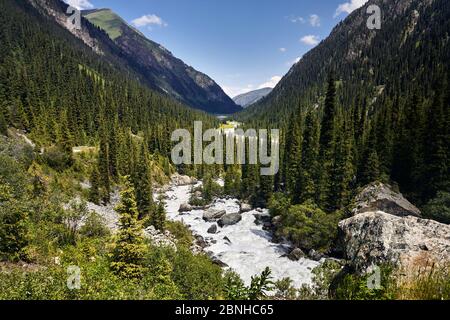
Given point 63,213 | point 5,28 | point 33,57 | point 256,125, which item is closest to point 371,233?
point 63,213

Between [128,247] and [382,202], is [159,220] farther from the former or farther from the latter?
[382,202]

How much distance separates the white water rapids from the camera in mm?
33644

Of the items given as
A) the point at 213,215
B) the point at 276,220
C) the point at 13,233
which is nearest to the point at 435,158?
the point at 276,220

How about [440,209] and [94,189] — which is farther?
[94,189]

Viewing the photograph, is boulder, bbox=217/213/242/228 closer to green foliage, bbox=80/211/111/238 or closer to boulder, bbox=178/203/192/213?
boulder, bbox=178/203/192/213

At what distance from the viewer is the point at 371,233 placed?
15891 mm

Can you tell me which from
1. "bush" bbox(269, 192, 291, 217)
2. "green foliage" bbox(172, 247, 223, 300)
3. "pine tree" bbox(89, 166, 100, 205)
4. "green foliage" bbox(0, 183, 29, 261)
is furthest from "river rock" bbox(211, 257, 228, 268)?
"pine tree" bbox(89, 166, 100, 205)

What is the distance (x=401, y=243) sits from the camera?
13289mm

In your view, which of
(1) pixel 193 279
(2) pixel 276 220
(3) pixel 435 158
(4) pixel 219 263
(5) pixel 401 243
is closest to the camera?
(5) pixel 401 243

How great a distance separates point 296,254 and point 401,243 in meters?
26.2

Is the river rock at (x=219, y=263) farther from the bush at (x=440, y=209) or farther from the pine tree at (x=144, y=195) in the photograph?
the bush at (x=440, y=209)

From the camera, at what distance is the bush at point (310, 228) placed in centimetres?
3919

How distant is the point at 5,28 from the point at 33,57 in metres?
28.6
